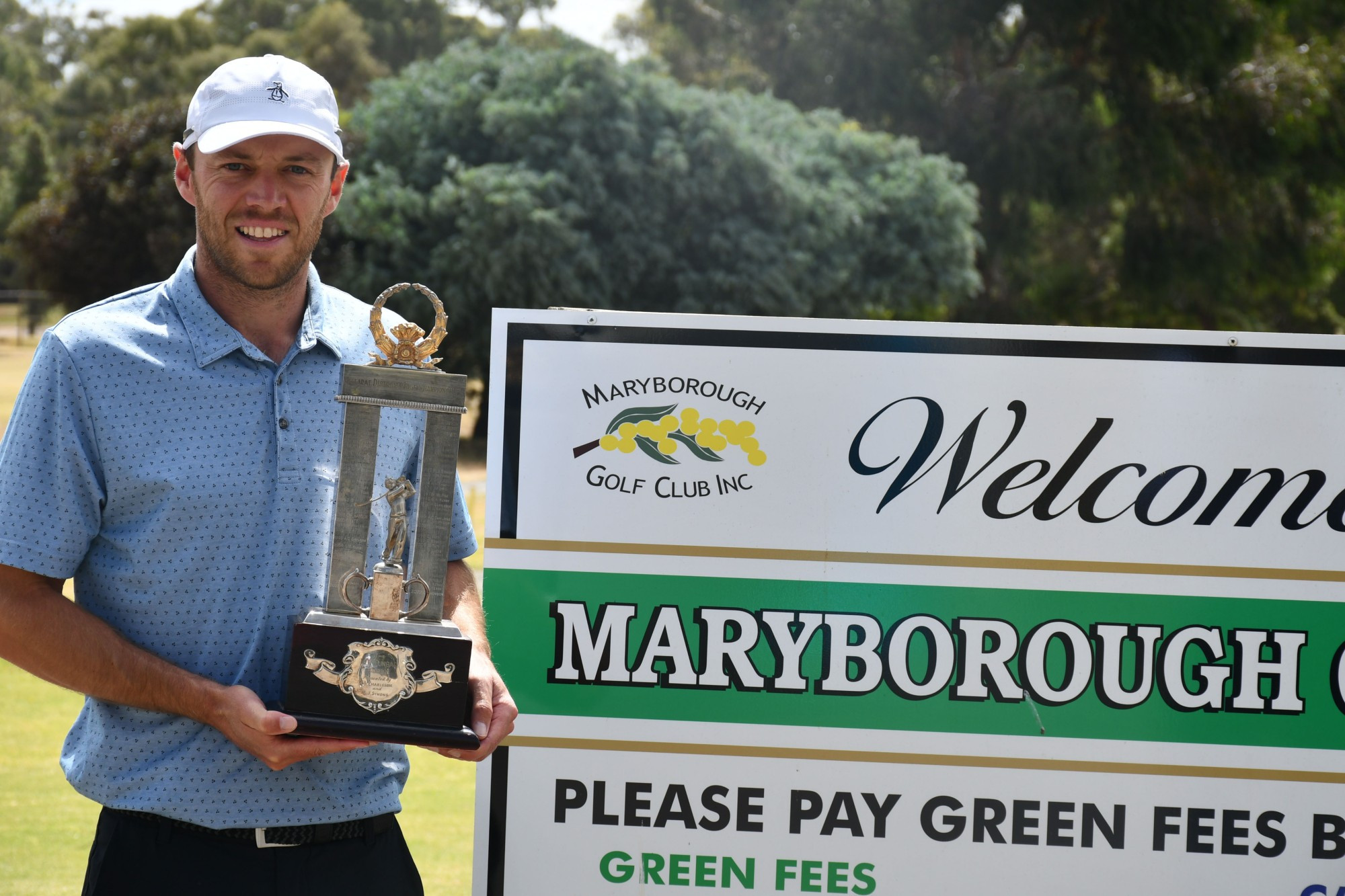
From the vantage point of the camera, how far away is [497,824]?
275 cm

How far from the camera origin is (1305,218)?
85.5 ft

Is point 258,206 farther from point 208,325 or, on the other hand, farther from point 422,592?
point 422,592

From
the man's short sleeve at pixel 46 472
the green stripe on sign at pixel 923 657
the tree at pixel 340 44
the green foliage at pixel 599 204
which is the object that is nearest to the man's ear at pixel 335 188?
the man's short sleeve at pixel 46 472

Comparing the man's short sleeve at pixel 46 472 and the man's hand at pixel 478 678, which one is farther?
the man's hand at pixel 478 678

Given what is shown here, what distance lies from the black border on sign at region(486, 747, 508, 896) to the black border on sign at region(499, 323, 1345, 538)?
0.46 meters

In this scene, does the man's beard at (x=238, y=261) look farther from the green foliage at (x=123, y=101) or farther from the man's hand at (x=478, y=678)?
the green foliage at (x=123, y=101)

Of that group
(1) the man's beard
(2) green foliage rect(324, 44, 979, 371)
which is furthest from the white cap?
(2) green foliage rect(324, 44, 979, 371)

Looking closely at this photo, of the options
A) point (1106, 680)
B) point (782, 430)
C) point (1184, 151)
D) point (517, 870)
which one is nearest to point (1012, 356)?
point (782, 430)

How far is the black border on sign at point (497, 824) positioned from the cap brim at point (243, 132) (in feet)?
4.26

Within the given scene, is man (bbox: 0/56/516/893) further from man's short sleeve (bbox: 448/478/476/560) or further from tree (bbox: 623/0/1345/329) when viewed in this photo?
tree (bbox: 623/0/1345/329)

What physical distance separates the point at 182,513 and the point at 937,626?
149 cm

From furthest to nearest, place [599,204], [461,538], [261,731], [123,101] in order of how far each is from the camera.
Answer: [123,101]
[599,204]
[461,538]
[261,731]

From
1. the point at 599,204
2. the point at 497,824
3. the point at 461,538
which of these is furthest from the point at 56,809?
the point at 599,204

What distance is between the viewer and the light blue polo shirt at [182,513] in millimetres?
1942
